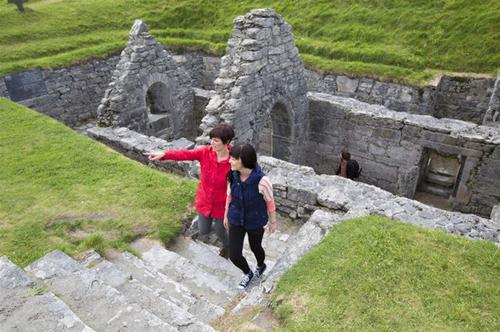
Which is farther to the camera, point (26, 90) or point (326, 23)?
point (326, 23)

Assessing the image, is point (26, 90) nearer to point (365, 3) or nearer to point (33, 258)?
point (33, 258)

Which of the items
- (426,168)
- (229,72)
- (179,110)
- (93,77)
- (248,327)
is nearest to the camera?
(248,327)

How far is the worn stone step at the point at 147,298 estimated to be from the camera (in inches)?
166

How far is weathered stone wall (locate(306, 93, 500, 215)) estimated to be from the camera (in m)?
9.98

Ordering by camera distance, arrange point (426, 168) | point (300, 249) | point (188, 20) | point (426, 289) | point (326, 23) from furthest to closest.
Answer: point (188, 20), point (326, 23), point (426, 168), point (300, 249), point (426, 289)

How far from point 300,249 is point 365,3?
17548 millimetres

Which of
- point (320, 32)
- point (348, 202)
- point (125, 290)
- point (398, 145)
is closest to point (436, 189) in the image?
point (398, 145)

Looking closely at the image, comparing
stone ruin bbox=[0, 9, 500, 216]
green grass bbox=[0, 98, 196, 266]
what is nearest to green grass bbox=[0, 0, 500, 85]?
stone ruin bbox=[0, 9, 500, 216]

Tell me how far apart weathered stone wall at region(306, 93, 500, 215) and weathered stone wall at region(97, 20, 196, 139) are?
16.1ft

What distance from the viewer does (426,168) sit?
1217cm

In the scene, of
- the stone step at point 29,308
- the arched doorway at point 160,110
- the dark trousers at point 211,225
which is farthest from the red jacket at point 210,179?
the arched doorway at point 160,110

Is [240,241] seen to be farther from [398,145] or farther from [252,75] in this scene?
[398,145]

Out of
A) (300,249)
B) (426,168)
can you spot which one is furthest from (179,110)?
(300,249)

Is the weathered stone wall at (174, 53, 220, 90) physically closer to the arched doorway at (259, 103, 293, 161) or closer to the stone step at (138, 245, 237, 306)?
the arched doorway at (259, 103, 293, 161)
